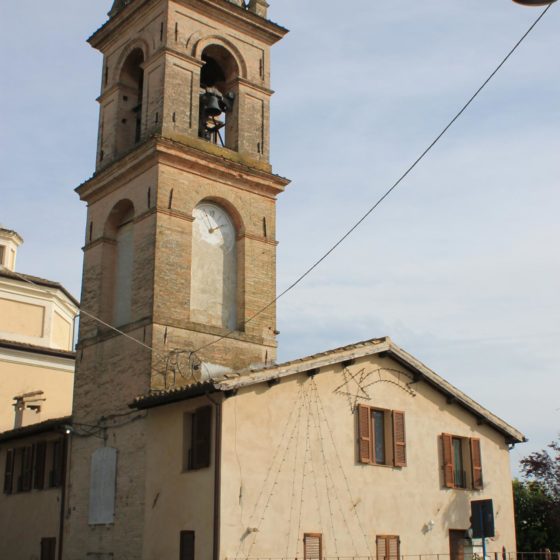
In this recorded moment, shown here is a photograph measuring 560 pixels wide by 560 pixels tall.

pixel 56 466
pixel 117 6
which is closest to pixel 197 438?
pixel 56 466

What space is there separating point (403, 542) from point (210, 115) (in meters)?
12.7

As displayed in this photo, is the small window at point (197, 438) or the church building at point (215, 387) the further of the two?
the church building at point (215, 387)

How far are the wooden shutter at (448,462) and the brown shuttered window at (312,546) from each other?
4419 mm

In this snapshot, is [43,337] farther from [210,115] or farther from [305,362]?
[305,362]

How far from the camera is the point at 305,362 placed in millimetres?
20078

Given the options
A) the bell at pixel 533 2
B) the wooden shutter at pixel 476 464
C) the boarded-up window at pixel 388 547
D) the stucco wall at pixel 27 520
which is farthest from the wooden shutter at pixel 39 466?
the bell at pixel 533 2

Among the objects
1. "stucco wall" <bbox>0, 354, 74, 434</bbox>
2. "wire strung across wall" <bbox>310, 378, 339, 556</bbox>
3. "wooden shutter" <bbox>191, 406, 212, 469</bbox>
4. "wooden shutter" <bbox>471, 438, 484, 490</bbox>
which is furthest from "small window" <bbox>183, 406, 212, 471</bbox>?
"stucco wall" <bbox>0, 354, 74, 434</bbox>

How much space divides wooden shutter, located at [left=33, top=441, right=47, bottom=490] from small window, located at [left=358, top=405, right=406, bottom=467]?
910cm

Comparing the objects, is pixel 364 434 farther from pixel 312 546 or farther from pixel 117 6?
pixel 117 6

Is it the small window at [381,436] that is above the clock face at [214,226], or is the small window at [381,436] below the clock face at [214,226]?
below

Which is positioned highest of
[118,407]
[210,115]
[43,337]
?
[210,115]

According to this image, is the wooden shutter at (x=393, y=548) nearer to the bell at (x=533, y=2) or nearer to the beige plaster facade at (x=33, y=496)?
the beige plaster facade at (x=33, y=496)

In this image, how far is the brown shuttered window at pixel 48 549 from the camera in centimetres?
2325

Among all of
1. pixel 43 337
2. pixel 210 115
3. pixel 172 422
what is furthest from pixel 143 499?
pixel 43 337
